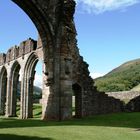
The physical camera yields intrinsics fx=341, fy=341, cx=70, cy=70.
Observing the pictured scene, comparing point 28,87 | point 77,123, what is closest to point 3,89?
point 28,87

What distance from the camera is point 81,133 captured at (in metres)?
10.8

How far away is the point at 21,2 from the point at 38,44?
7220 millimetres

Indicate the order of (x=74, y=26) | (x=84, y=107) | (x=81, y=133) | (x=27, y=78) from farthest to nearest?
1. (x=27, y=78)
2. (x=84, y=107)
3. (x=74, y=26)
4. (x=81, y=133)

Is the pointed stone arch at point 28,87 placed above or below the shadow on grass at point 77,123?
above

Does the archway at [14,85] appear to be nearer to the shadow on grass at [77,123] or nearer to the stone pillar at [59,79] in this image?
the stone pillar at [59,79]

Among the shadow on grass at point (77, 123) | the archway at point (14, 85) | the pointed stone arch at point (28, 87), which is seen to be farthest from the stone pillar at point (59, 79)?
the archway at point (14, 85)

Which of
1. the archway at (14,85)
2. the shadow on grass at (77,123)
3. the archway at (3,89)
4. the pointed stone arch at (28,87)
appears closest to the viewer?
the shadow on grass at (77,123)

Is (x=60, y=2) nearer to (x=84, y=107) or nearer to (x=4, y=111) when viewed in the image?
(x=84, y=107)

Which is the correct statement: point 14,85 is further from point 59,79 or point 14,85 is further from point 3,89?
point 59,79

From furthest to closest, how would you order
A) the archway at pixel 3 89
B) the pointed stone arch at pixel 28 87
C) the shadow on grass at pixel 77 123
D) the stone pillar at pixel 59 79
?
the archway at pixel 3 89 → the pointed stone arch at pixel 28 87 → the stone pillar at pixel 59 79 → the shadow on grass at pixel 77 123

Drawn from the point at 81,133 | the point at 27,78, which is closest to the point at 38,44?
the point at 27,78

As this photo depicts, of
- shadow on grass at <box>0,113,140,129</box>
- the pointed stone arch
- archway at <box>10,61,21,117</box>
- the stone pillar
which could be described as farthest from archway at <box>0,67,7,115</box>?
shadow on grass at <box>0,113,140,129</box>

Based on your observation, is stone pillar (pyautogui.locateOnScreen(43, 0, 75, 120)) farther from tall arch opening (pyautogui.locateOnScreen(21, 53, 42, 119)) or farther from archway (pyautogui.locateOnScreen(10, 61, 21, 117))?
archway (pyautogui.locateOnScreen(10, 61, 21, 117))

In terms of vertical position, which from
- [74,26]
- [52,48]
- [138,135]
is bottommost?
[138,135]
